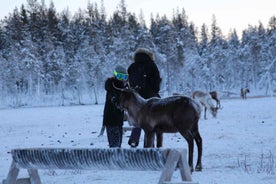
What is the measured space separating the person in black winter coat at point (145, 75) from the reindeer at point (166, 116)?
1.24m

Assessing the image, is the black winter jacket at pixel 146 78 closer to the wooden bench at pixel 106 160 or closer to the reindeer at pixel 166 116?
the reindeer at pixel 166 116

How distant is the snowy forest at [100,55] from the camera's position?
2997 inches

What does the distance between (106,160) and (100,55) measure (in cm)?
7796

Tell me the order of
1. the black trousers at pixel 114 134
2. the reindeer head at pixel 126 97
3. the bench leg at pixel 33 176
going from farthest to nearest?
the black trousers at pixel 114 134 → the reindeer head at pixel 126 97 → the bench leg at pixel 33 176

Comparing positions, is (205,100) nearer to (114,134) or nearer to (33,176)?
(114,134)

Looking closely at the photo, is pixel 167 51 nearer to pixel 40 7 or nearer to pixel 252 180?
pixel 40 7

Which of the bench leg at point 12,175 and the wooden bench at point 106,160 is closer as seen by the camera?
the wooden bench at point 106,160

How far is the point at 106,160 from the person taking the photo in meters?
4.27

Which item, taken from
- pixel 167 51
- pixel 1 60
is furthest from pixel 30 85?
pixel 167 51

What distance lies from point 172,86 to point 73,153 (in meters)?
81.8

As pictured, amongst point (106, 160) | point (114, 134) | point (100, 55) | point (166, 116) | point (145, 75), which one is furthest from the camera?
point (100, 55)

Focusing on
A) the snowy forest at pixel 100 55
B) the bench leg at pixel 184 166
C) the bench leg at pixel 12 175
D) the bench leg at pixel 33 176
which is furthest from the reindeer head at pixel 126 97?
the snowy forest at pixel 100 55

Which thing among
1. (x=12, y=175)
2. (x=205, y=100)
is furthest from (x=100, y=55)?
(x=12, y=175)

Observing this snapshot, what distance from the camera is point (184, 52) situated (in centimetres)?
8806
